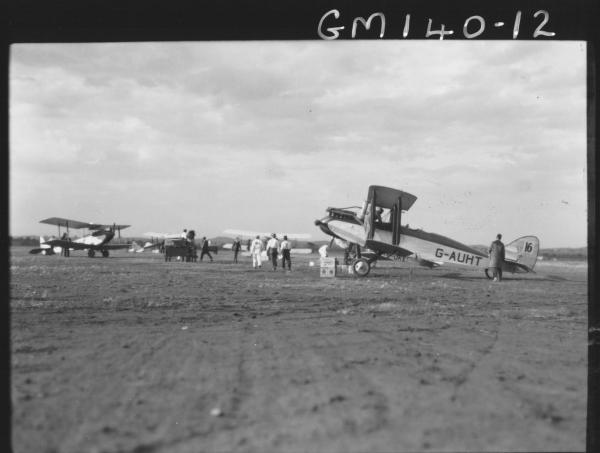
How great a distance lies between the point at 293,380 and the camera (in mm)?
4125

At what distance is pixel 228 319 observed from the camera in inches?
294

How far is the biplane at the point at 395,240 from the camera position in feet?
57.2

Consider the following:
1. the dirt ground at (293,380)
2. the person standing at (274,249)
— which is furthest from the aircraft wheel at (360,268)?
the dirt ground at (293,380)

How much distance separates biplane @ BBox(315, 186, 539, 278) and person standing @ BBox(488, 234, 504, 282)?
137 cm

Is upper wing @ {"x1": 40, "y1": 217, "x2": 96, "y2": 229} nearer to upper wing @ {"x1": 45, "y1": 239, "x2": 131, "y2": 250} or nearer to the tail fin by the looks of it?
upper wing @ {"x1": 45, "y1": 239, "x2": 131, "y2": 250}

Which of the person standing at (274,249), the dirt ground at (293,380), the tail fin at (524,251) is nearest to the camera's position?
the dirt ground at (293,380)

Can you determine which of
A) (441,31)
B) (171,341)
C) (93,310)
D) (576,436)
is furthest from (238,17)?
(93,310)

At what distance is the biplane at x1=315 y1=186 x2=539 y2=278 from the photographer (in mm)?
17438

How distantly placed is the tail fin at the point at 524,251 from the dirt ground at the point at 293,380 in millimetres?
11076

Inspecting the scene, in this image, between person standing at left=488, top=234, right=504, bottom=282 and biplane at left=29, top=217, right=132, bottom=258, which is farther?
biplane at left=29, top=217, right=132, bottom=258

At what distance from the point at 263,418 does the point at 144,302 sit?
6572mm

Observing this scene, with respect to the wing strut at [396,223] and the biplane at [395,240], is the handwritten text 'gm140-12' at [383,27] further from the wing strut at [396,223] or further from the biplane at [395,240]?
the wing strut at [396,223]

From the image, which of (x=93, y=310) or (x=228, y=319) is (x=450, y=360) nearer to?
(x=228, y=319)

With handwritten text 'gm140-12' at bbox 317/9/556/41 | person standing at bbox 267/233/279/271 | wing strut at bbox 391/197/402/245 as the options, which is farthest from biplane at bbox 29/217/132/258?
handwritten text 'gm140-12' at bbox 317/9/556/41
